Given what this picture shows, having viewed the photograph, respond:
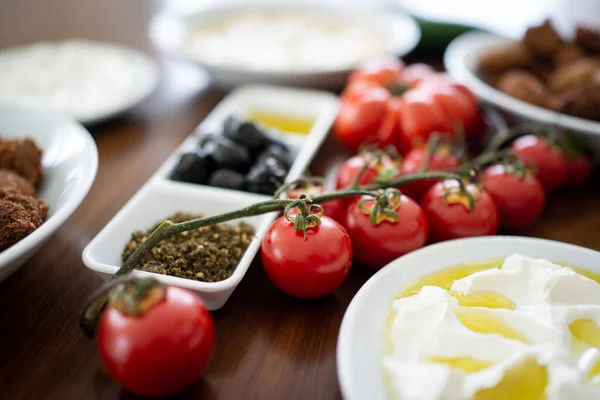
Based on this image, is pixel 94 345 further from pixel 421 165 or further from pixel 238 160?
pixel 421 165

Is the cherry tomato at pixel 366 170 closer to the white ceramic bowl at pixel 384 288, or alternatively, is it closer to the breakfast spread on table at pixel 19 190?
the white ceramic bowl at pixel 384 288

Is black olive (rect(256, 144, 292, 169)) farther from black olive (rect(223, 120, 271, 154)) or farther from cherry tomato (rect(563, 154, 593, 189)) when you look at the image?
cherry tomato (rect(563, 154, 593, 189))

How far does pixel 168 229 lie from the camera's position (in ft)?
3.45

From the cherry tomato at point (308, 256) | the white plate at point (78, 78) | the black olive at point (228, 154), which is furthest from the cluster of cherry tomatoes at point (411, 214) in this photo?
the white plate at point (78, 78)

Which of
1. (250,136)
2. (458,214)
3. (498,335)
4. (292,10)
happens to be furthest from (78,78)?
(498,335)

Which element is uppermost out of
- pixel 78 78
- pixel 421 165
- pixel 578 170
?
pixel 78 78

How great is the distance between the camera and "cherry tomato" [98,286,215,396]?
2.76 ft

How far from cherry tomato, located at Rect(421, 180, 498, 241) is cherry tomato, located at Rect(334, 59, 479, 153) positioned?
0.33m

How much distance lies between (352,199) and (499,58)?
994mm

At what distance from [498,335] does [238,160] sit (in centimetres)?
80

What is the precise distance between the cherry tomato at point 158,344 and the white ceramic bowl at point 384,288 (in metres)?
0.25

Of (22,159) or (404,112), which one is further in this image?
(404,112)

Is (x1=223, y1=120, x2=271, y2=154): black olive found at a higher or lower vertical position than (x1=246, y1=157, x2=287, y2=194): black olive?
higher

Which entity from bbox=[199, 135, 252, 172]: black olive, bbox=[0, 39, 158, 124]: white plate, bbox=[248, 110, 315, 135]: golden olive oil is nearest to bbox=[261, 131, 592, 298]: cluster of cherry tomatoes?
bbox=[199, 135, 252, 172]: black olive
